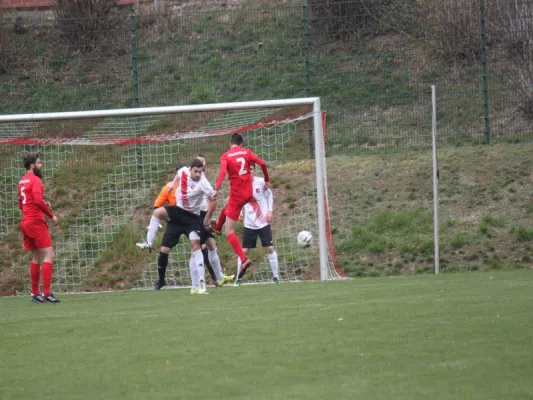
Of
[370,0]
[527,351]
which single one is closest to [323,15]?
[370,0]

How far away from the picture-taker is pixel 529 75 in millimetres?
20594

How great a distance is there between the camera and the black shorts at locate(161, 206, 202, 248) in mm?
14085

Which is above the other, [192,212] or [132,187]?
[132,187]

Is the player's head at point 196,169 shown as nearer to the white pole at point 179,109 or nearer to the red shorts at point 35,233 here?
the red shorts at point 35,233

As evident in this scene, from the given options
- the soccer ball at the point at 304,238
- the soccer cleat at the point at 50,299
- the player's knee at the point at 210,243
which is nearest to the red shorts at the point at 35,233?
the soccer cleat at the point at 50,299

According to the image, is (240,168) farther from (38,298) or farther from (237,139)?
(38,298)

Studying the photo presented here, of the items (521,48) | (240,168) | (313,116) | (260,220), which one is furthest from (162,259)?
(521,48)

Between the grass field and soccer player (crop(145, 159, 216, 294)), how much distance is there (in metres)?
2.02

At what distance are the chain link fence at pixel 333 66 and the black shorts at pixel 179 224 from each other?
7222 millimetres

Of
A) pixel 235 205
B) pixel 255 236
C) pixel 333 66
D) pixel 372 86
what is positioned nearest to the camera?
pixel 235 205

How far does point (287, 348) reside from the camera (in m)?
7.40

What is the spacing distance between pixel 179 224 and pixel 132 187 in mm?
5293

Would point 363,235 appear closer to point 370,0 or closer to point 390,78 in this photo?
point 390,78

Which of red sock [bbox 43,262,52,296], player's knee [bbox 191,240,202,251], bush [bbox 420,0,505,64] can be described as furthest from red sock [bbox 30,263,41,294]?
bush [bbox 420,0,505,64]
